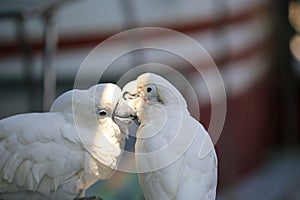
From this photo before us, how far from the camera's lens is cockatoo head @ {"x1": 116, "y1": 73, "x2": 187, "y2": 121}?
1.67 meters

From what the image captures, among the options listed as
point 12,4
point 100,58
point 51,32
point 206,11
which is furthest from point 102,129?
point 206,11

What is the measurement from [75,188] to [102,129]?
164 mm

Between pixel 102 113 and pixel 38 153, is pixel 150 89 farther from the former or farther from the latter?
pixel 38 153

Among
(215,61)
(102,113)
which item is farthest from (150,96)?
(215,61)

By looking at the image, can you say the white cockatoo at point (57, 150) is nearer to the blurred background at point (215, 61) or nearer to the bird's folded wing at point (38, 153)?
the bird's folded wing at point (38, 153)

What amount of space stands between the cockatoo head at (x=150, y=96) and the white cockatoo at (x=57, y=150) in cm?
7

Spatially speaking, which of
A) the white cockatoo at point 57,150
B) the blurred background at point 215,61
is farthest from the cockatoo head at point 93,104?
the blurred background at point 215,61

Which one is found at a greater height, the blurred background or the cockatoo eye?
the cockatoo eye

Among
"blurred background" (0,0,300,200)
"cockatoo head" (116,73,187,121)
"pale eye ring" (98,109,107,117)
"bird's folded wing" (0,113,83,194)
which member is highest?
"cockatoo head" (116,73,187,121)

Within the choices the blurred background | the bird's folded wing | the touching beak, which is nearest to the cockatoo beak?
the touching beak

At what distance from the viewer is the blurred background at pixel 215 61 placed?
10.4 feet

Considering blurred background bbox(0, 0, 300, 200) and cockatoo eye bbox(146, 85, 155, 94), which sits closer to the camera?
cockatoo eye bbox(146, 85, 155, 94)

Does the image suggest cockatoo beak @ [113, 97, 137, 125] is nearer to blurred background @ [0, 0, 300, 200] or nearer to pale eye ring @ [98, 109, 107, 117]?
pale eye ring @ [98, 109, 107, 117]

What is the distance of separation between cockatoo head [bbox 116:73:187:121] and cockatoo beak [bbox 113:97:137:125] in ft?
0.05
